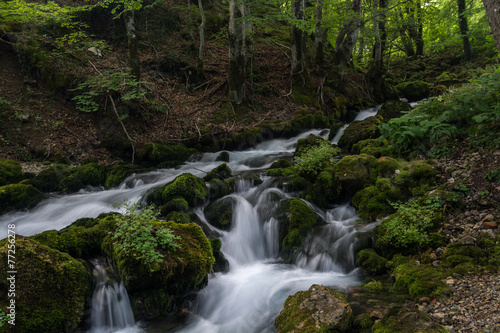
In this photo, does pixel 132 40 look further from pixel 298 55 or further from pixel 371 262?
pixel 371 262

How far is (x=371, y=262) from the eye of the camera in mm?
4992

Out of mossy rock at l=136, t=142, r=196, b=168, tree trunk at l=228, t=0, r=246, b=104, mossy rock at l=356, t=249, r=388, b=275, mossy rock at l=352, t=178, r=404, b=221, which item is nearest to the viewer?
mossy rock at l=356, t=249, r=388, b=275

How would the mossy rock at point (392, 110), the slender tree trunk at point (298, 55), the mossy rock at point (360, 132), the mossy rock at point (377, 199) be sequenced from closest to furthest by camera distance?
1. the mossy rock at point (377, 199)
2. the mossy rock at point (360, 132)
3. the mossy rock at point (392, 110)
4. the slender tree trunk at point (298, 55)

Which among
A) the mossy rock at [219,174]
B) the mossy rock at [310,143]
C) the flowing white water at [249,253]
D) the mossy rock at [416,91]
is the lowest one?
the flowing white water at [249,253]

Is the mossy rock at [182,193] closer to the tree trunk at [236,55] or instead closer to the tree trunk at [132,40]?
the tree trunk at [132,40]

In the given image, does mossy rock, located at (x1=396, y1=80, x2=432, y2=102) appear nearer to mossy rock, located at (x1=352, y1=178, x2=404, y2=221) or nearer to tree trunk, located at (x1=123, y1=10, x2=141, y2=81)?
mossy rock, located at (x1=352, y1=178, x2=404, y2=221)


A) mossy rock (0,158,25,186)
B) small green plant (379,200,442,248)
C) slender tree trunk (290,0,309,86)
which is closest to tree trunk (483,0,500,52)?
small green plant (379,200,442,248)

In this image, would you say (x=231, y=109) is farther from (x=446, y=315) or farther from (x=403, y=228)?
(x=446, y=315)

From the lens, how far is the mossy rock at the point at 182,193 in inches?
271

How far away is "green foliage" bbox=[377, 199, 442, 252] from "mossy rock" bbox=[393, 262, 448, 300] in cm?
41

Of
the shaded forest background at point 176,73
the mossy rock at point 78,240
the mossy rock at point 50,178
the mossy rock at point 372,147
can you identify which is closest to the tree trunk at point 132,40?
the shaded forest background at point 176,73

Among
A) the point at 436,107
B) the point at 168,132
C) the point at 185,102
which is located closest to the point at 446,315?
the point at 436,107

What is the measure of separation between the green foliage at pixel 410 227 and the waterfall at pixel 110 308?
406cm

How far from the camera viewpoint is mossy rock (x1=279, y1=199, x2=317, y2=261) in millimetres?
6156
